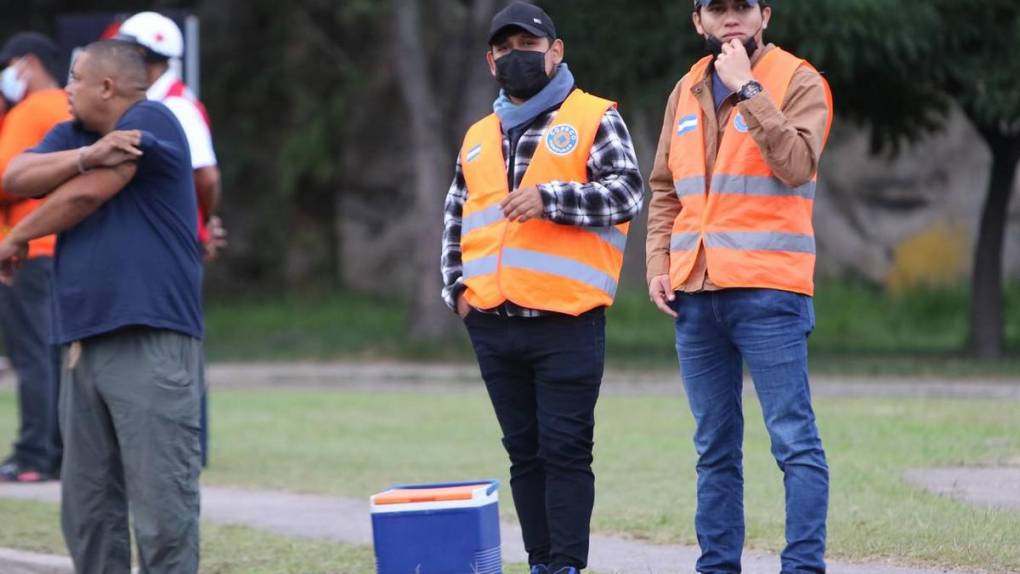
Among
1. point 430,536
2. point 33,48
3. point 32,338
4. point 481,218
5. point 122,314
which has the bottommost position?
point 430,536

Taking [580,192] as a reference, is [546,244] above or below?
below

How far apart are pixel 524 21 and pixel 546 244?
81cm

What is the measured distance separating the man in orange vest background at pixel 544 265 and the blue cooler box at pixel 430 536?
1.27 ft

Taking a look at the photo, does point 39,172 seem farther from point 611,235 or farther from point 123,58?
point 611,235

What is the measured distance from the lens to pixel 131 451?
595 cm

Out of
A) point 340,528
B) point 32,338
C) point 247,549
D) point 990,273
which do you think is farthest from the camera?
point 990,273

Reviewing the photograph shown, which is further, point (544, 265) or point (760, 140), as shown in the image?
point (544, 265)

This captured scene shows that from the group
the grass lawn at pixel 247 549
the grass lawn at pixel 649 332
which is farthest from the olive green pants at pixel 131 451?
the grass lawn at pixel 649 332

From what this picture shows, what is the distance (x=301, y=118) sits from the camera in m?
29.2

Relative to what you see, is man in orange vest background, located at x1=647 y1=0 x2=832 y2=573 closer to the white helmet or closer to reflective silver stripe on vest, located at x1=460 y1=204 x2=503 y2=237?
reflective silver stripe on vest, located at x1=460 y1=204 x2=503 y2=237

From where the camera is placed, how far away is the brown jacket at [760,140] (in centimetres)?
561

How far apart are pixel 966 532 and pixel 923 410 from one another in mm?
6004

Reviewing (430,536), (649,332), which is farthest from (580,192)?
(649,332)

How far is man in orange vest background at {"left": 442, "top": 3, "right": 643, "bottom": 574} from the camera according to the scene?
6125mm
